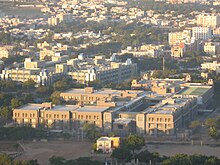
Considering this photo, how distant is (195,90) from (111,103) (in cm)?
229

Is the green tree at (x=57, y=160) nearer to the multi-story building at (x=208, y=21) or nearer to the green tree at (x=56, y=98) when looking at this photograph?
the green tree at (x=56, y=98)

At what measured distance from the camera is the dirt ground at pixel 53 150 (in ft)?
34.4

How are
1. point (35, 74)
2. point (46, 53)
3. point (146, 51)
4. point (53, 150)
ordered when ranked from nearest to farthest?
1. point (53, 150)
2. point (35, 74)
3. point (46, 53)
4. point (146, 51)

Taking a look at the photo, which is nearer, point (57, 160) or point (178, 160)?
point (178, 160)

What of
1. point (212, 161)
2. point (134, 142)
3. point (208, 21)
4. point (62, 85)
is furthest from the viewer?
point (208, 21)

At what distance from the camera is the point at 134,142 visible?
10453 mm

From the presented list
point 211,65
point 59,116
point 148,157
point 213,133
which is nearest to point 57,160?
point 148,157

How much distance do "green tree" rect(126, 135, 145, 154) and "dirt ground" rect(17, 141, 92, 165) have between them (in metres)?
0.61

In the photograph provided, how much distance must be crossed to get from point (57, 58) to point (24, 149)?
8.90 meters

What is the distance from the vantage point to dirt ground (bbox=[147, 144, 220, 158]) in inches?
416

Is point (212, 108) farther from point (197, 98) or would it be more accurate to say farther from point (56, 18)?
point (56, 18)

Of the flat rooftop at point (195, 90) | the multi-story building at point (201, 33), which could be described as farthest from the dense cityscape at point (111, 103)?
the multi-story building at point (201, 33)

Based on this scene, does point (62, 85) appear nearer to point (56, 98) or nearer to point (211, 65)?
point (56, 98)

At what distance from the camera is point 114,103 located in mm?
12531
